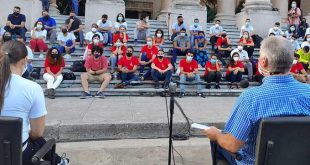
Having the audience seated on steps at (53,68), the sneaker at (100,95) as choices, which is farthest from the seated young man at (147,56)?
the audience seated on steps at (53,68)

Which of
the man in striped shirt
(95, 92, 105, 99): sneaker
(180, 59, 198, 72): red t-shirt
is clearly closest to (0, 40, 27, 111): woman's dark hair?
the man in striped shirt

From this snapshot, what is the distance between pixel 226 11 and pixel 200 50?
1005 cm

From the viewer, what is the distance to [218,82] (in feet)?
38.2

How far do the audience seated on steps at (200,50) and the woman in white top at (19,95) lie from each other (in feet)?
35.5

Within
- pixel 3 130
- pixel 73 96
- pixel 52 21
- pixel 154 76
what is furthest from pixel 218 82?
pixel 3 130

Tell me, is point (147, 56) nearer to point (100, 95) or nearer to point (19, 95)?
point (100, 95)

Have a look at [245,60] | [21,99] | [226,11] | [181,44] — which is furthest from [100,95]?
[226,11]

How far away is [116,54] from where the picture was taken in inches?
484

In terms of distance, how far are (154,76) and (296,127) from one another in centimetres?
875

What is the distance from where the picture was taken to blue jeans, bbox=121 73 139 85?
11.1 m

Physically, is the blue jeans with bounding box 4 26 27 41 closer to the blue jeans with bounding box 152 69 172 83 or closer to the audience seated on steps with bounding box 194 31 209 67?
the blue jeans with bounding box 152 69 172 83

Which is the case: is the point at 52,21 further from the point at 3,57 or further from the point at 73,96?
the point at 3,57

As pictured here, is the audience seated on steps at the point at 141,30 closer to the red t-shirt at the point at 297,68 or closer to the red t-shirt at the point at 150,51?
the red t-shirt at the point at 150,51

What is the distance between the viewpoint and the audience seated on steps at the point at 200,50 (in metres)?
13.6
